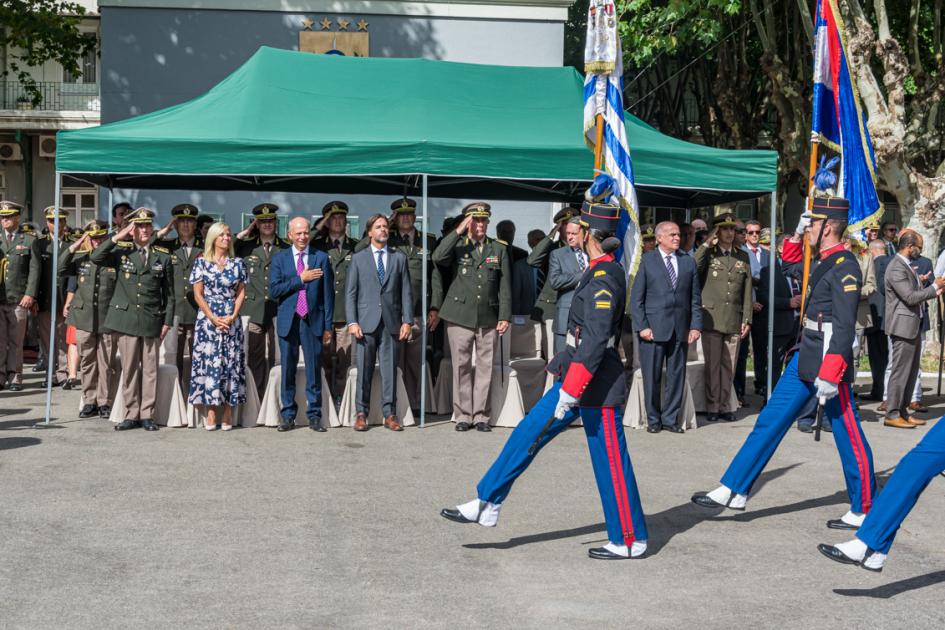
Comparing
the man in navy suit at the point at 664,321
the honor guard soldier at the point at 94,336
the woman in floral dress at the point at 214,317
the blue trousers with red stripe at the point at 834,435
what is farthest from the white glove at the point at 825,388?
the honor guard soldier at the point at 94,336

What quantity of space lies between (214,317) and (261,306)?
3.58 ft

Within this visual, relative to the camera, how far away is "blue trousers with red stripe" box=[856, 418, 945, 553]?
6090 mm

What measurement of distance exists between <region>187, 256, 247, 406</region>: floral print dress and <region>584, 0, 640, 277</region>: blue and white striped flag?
3412mm

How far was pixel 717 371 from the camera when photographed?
12.1 metres

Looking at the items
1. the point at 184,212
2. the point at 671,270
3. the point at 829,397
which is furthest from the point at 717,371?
the point at 184,212

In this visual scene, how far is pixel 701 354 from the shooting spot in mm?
12438

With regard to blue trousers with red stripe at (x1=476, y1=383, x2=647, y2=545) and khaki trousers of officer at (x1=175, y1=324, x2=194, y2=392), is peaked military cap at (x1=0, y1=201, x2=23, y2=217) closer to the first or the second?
khaki trousers of officer at (x1=175, y1=324, x2=194, y2=392)

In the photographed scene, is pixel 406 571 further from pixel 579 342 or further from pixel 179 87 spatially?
pixel 179 87

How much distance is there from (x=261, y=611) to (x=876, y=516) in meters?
3.04

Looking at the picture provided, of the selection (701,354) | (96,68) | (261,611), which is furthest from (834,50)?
(96,68)

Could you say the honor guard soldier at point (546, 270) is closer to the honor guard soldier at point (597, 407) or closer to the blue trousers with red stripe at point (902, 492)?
the honor guard soldier at point (597, 407)

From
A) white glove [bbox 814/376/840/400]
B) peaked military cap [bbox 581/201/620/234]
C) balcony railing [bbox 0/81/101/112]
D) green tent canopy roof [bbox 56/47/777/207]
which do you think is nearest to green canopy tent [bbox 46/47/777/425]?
green tent canopy roof [bbox 56/47/777/207]

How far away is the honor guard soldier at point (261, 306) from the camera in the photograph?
11.7 m

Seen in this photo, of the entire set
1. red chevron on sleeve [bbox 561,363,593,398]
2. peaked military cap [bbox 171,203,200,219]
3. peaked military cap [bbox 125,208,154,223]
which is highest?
peaked military cap [bbox 171,203,200,219]
